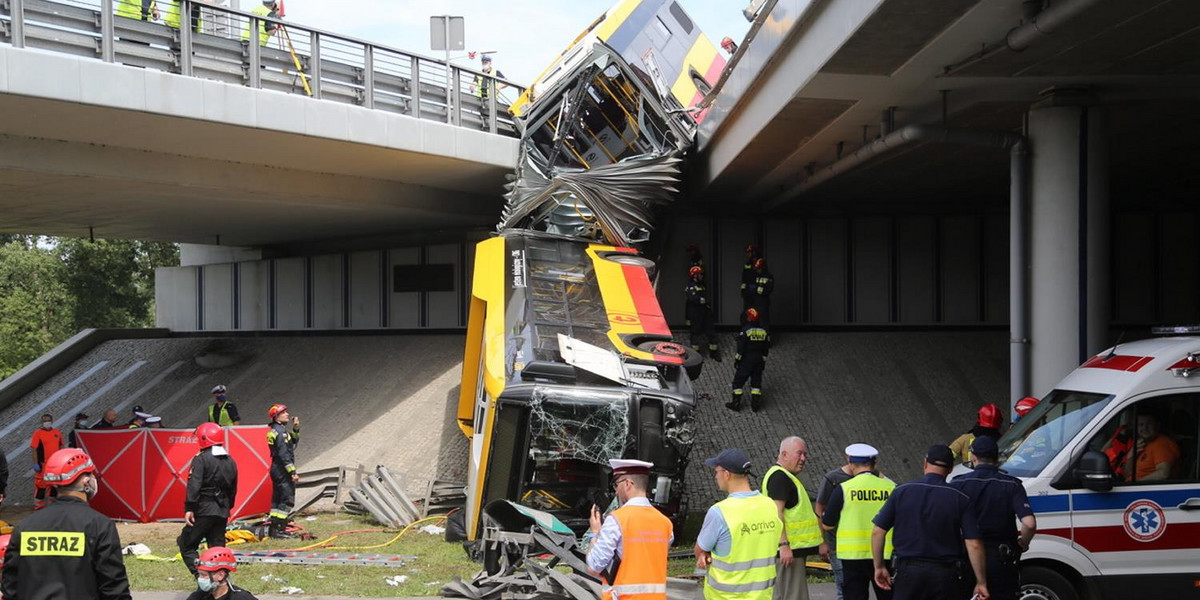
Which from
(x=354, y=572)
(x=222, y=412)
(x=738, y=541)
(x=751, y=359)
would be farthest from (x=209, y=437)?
(x=751, y=359)

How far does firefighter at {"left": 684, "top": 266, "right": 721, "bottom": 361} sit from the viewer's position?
1891 centimetres

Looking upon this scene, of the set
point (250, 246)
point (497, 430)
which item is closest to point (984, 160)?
point (497, 430)

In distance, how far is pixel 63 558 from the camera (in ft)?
16.7

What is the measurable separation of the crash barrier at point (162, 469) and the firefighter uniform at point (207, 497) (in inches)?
193

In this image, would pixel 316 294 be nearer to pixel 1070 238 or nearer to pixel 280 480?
pixel 280 480

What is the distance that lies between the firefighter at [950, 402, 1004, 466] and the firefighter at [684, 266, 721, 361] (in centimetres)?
872

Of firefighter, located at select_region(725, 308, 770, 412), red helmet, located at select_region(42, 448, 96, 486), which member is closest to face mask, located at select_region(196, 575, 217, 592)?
red helmet, located at select_region(42, 448, 96, 486)

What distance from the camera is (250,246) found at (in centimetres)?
2864

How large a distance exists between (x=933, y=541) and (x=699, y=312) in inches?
508

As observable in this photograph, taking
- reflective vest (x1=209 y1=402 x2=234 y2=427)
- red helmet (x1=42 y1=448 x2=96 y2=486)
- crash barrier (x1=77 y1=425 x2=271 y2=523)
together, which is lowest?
crash barrier (x1=77 y1=425 x2=271 y2=523)

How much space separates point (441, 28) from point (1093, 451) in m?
13.1

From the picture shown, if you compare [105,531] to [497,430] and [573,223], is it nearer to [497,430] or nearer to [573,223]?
[497,430]

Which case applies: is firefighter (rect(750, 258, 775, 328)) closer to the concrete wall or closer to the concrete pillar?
the concrete pillar

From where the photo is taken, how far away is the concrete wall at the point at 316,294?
24844 millimetres
